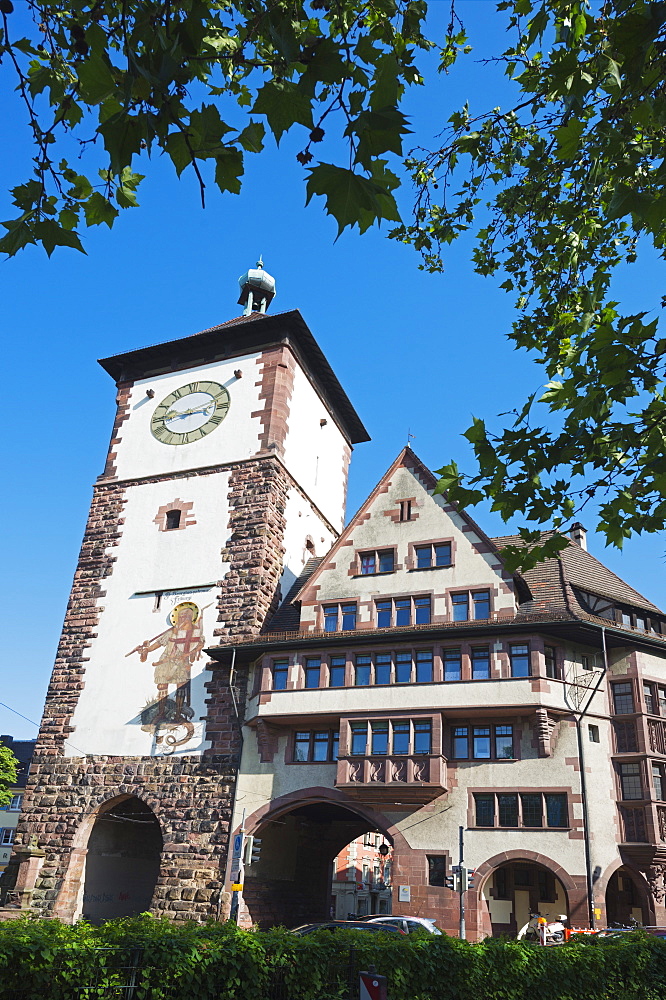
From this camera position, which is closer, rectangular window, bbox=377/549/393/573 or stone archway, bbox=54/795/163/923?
stone archway, bbox=54/795/163/923

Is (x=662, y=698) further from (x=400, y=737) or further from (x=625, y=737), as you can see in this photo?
(x=400, y=737)

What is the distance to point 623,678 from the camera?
80.0ft

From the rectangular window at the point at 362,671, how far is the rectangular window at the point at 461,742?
3.00 m

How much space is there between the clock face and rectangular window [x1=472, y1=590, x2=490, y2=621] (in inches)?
515

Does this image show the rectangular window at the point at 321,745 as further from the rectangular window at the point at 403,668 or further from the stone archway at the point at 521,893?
the stone archway at the point at 521,893

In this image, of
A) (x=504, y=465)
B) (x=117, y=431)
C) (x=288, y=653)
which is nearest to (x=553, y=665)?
(x=288, y=653)

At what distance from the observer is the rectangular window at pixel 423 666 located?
2436 cm

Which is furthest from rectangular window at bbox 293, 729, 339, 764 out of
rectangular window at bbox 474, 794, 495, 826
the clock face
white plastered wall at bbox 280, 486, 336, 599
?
the clock face

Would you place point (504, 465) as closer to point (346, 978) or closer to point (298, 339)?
point (346, 978)

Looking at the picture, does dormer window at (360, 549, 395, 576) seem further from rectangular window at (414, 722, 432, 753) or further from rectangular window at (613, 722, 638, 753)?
rectangular window at (613, 722, 638, 753)

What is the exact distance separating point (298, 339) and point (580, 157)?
1020 inches

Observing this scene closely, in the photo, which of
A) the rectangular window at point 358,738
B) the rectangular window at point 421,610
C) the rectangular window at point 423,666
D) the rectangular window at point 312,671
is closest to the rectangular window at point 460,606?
the rectangular window at point 421,610

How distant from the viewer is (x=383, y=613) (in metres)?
26.4

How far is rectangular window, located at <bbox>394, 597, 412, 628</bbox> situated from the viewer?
25875 millimetres
